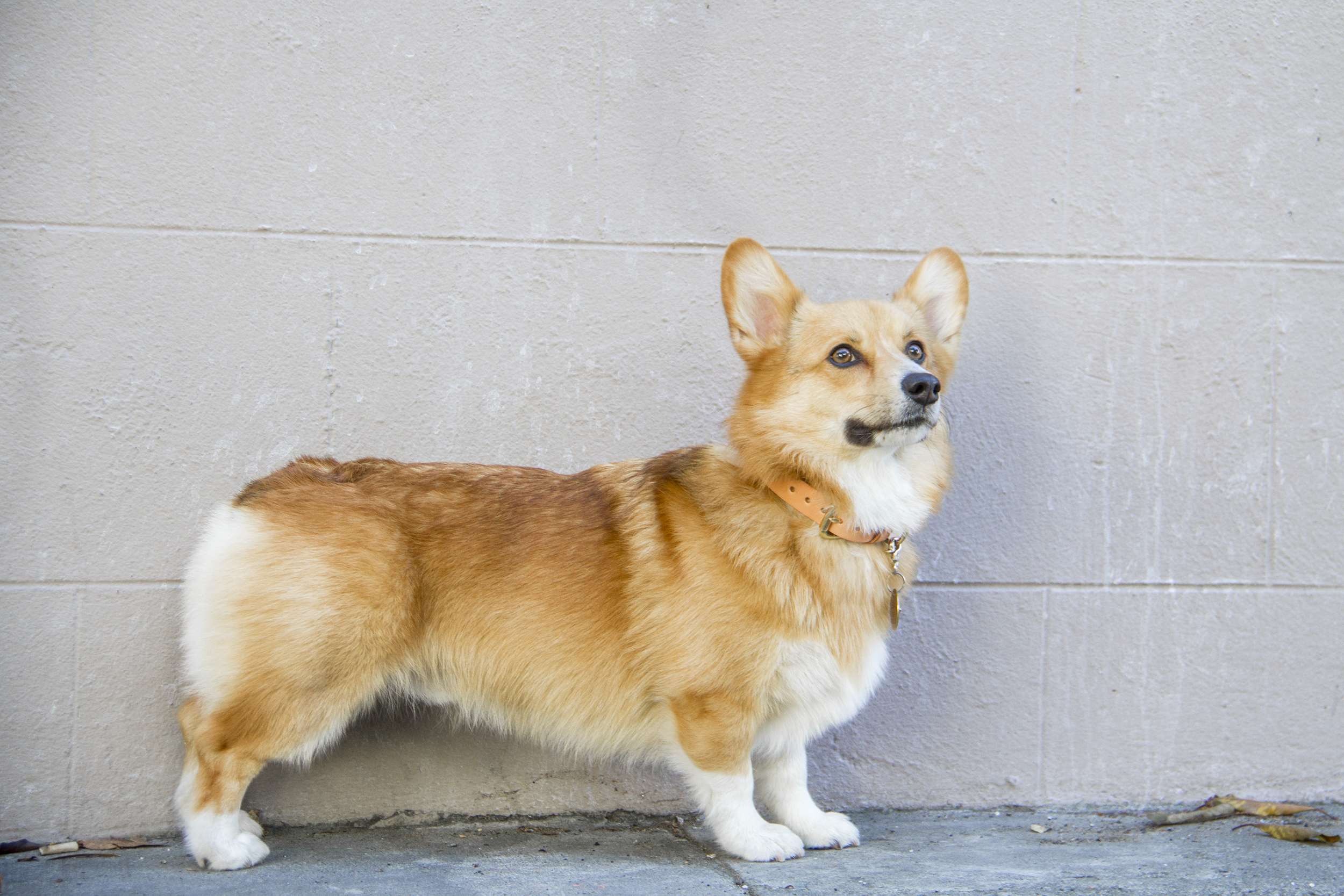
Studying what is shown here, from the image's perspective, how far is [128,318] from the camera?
3250 millimetres

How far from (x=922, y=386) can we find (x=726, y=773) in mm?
1209

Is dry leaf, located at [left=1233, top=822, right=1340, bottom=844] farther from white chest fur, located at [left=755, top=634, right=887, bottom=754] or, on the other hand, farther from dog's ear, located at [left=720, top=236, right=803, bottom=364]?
dog's ear, located at [left=720, top=236, right=803, bottom=364]

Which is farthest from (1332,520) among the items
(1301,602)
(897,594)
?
(897,594)

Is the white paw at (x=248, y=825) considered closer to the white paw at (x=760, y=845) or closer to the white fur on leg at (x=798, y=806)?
the white paw at (x=760, y=845)

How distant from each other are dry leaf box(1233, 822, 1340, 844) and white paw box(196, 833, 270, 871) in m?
3.16

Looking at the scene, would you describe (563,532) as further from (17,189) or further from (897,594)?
(17,189)

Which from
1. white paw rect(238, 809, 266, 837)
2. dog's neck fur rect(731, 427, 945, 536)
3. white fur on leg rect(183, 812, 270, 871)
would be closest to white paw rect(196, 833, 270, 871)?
white fur on leg rect(183, 812, 270, 871)

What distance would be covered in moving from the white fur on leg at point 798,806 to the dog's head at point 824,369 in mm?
937

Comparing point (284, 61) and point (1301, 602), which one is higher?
point (284, 61)

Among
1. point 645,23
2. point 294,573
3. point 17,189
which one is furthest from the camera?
point 645,23

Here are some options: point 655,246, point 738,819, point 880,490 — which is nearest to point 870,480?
point 880,490

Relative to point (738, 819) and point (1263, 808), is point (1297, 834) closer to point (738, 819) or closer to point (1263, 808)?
point (1263, 808)

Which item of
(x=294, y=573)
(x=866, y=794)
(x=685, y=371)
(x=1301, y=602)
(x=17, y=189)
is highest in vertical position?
(x=17, y=189)

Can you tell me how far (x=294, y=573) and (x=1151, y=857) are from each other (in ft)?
8.74
